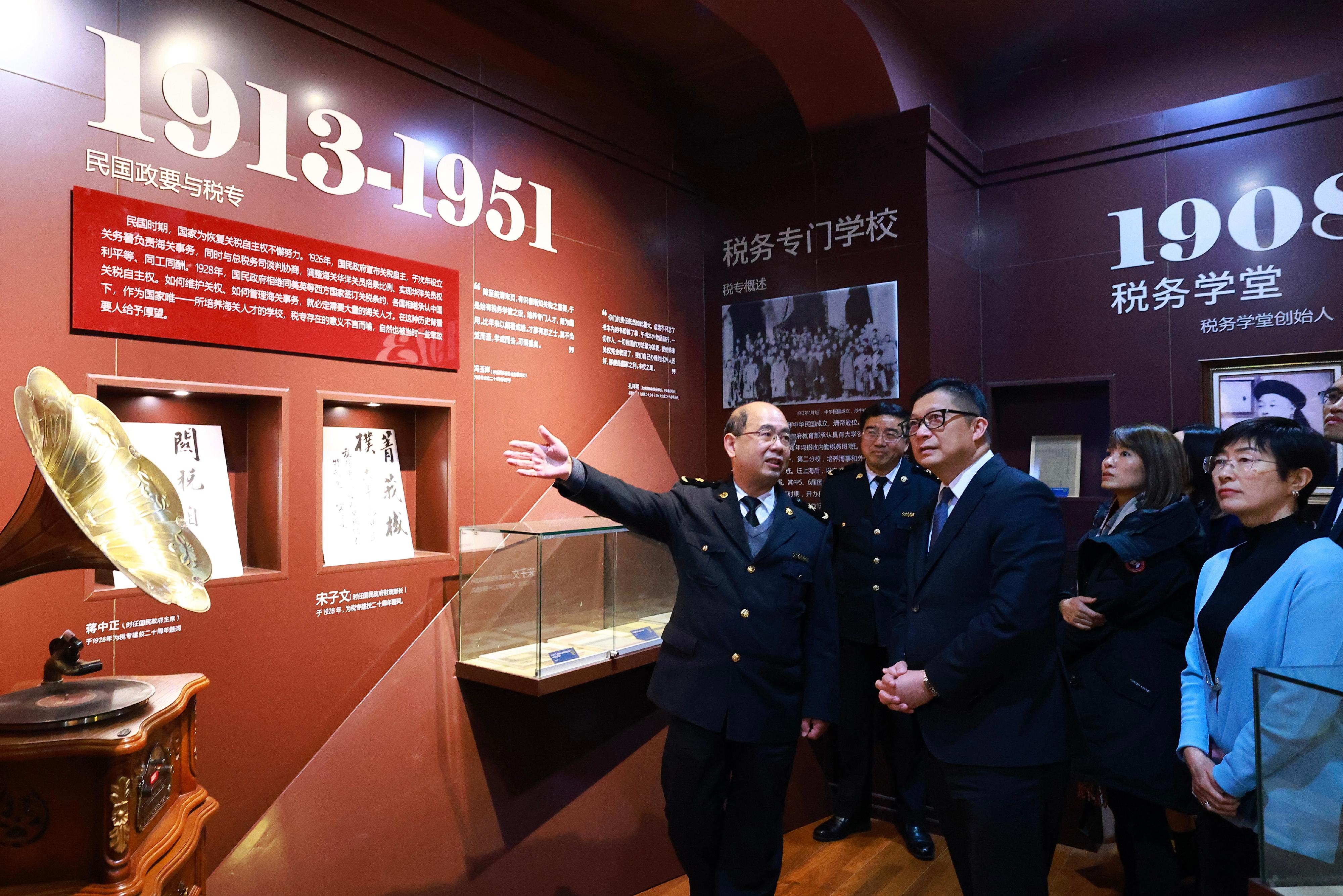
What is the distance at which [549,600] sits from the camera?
2.71 m

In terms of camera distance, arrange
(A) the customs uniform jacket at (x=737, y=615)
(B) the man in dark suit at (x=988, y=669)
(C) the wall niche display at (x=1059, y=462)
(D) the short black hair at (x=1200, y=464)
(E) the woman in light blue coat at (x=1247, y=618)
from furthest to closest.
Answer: (C) the wall niche display at (x=1059, y=462)
(D) the short black hair at (x=1200, y=464)
(A) the customs uniform jacket at (x=737, y=615)
(B) the man in dark suit at (x=988, y=669)
(E) the woman in light blue coat at (x=1247, y=618)

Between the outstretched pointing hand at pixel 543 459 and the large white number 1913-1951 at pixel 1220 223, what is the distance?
10.2 feet

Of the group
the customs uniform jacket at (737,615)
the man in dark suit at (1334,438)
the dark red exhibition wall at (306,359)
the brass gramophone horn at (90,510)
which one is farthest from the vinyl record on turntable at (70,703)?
the man in dark suit at (1334,438)

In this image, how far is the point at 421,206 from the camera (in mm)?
3037

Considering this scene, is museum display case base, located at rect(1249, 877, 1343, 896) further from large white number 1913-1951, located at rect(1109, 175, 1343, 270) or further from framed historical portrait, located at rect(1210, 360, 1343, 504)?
large white number 1913-1951, located at rect(1109, 175, 1343, 270)

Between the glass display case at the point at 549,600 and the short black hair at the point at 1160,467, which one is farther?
the glass display case at the point at 549,600

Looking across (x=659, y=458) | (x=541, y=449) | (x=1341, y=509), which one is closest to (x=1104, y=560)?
(x=1341, y=509)

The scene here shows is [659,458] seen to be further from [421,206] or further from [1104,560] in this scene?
[1104,560]

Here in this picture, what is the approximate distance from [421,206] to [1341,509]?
299 cm

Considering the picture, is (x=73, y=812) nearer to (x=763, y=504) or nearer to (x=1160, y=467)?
(x=763, y=504)

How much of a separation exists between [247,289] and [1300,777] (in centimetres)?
278

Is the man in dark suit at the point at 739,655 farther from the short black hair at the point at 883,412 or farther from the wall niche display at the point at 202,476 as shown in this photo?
the short black hair at the point at 883,412

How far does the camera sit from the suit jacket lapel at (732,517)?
8.19 feet

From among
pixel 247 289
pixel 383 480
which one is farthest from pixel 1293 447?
pixel 247 289
